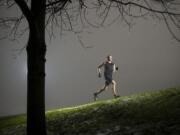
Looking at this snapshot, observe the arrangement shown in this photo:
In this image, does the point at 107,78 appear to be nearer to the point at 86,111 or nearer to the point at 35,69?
the point at 86,111

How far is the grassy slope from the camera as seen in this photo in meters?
6.93

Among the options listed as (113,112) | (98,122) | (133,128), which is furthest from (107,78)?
(133,128)

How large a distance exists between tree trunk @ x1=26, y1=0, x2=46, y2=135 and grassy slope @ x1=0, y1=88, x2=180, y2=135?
1.20m

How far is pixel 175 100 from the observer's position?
9.14 meters

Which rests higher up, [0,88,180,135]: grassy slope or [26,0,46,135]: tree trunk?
[26,0,46,135]: tree trunk

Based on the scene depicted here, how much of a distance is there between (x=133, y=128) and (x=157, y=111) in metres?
1.44

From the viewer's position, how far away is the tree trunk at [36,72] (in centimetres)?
684

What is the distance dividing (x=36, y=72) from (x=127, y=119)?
8.81 ft

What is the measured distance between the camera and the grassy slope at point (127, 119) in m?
6.93

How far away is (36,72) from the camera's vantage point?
6.82 meters

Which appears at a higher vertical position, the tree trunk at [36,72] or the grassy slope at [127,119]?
the tree trunk at [36,72]

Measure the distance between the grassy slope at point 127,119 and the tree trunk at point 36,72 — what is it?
1.20m

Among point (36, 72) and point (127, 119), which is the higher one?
point (36, 72)

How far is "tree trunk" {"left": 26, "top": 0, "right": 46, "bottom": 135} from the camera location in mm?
6844
